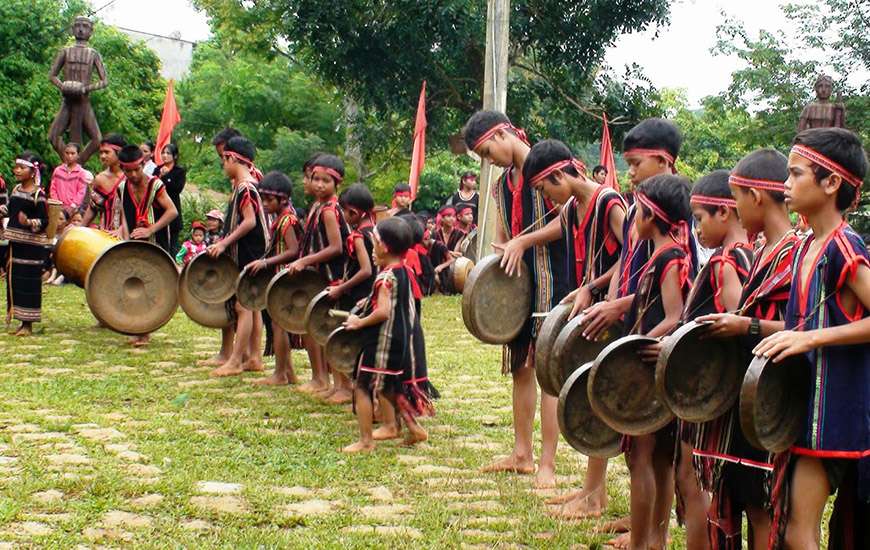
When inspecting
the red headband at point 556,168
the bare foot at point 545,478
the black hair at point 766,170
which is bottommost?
the bare foot at point 545,478

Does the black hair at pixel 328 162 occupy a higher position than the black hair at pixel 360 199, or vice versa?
the black hair at pixel 328 162

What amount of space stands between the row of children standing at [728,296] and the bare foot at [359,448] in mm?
1152

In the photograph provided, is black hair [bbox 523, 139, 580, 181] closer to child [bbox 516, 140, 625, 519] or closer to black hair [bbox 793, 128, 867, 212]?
child [bbox 516, 140, 625, 519]

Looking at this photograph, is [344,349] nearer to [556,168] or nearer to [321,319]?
[321,319]

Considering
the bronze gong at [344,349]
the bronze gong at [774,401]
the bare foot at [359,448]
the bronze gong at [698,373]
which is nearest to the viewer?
the bronze gong at [774,401]

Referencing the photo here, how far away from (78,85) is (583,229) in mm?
13222

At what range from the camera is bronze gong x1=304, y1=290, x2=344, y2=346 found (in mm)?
7906

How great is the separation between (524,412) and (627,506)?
90 centimetres

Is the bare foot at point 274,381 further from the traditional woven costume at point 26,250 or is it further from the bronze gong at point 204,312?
the traditional woven costume at point 26,250

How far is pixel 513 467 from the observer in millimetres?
6145

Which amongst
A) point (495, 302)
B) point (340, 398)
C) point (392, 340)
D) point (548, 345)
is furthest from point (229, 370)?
point (548, 345)

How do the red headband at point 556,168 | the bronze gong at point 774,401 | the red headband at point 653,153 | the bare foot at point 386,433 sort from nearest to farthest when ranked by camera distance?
the bronze gong at point 774,401 < the red headband at point 653,153 < the red headband at point 556,168 < the bare foot at point 386,433

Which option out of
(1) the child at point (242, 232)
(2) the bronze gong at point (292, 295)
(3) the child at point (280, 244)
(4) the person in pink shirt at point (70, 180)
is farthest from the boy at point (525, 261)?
(4) the person in pink shirt at point (70, 180)

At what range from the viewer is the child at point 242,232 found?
29.8 feet
